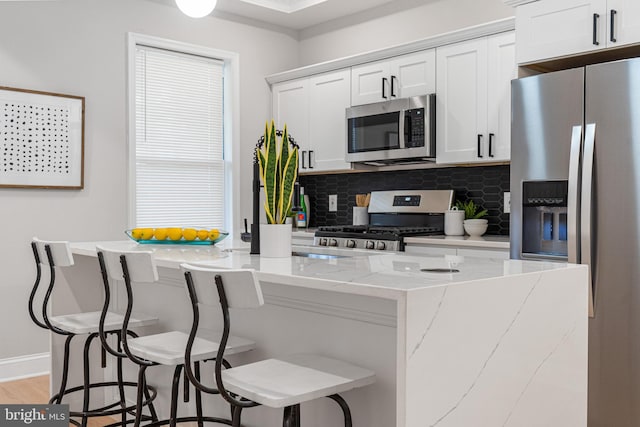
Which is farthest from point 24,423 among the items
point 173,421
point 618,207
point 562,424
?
point 618,207

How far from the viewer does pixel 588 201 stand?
291 cm

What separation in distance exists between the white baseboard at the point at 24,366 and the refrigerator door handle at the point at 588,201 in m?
3.19

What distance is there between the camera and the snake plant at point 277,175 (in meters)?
2.47

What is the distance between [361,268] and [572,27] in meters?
1.94

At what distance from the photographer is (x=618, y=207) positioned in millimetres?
2854

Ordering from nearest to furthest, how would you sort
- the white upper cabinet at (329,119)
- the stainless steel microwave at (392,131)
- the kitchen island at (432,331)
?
the kitchen island at (432,331), the stainless steel microwave at (392,131), the white upper cabinet at (329,119)

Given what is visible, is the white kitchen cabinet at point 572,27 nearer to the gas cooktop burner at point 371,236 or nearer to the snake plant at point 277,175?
the gas cooktop burner at point 371,236

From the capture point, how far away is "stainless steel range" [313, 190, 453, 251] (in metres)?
4.15

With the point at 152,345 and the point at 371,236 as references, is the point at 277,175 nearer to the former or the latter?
the point at 152,345

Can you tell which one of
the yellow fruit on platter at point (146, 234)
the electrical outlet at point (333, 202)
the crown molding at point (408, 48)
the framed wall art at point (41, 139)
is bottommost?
the yellow fruit on platter at point (146, 234)

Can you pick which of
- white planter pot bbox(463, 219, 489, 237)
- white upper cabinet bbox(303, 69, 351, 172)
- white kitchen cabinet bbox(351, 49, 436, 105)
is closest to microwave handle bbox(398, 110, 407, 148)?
white kitchen cabinet bbox(351, 49, 436, 105)

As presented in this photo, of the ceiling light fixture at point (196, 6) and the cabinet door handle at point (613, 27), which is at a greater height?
the ceiling light fixture at point (196, 6)

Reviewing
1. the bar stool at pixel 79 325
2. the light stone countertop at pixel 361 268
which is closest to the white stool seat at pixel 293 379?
the light stone countertop at pixel 361 268

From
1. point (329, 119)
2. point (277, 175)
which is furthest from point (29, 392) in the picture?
point (329, 119)
